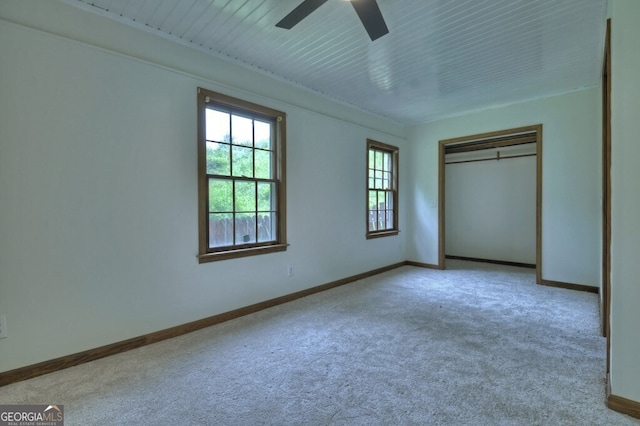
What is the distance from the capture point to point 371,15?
201 cm

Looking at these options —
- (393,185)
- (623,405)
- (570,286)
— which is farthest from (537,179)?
(623,405)

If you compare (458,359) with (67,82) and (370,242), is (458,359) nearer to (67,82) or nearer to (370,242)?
(370,242)

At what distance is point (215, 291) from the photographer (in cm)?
309

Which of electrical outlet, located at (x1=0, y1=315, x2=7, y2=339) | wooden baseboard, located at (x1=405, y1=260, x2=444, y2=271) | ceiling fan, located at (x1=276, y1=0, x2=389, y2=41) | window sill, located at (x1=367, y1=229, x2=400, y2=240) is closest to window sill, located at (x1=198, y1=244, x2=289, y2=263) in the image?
electrical outlet, located at (x1=0, y1=315, x2=7, y2=339)

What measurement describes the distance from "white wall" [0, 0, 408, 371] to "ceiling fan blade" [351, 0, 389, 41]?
1.66 metres

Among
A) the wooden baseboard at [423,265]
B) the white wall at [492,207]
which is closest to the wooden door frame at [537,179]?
the wooden baseboard at [423,265]

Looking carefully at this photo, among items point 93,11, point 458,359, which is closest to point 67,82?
point 93,11

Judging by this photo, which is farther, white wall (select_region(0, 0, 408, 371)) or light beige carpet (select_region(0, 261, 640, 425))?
white wall (select_region(0, 0, 408, 371))

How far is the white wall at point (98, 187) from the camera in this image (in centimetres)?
207

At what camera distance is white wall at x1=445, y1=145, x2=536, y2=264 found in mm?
6059

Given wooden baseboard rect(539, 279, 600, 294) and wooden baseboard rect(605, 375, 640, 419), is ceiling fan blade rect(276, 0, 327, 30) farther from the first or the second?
wooden baseboard rect(539, 279, 600, 294)

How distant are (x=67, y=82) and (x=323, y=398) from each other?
2850 mm

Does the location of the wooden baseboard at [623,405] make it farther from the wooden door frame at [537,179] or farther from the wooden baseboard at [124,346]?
the wooden door frame at [537,179]

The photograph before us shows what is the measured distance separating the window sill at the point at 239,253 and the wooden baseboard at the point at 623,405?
2939 mm
